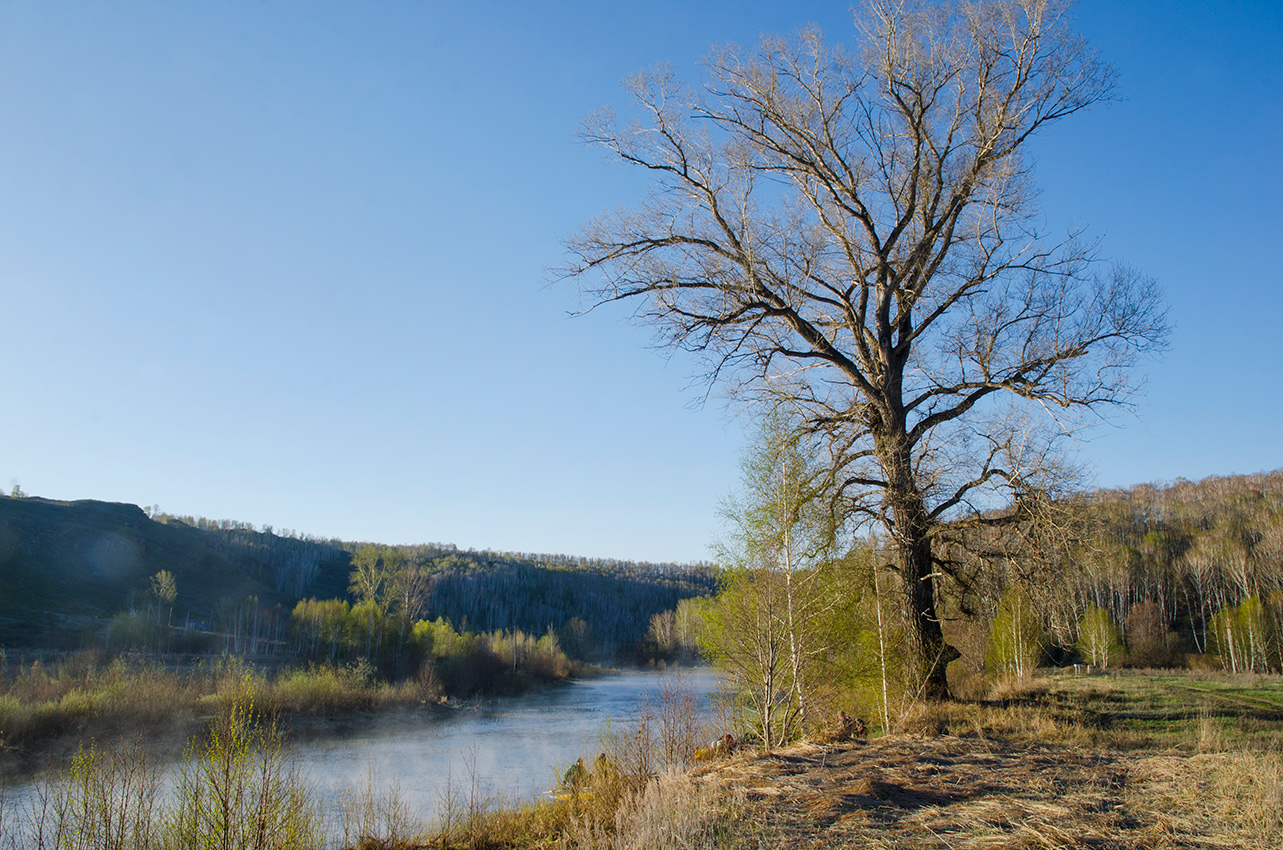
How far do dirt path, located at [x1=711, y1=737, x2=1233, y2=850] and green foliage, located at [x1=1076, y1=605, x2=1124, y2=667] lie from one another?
39.6m

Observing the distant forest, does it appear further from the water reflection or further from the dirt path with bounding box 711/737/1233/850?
the water reflection

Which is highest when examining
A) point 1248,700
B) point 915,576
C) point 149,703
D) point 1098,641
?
point 915,576

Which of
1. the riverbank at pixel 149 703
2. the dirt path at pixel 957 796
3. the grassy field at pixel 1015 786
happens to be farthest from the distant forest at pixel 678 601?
the riverbank at pixel 149 703

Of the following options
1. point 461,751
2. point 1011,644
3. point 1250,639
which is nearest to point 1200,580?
point 1250,639

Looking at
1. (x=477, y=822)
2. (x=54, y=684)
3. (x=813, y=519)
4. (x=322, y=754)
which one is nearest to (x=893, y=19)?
(x=813, y=519)

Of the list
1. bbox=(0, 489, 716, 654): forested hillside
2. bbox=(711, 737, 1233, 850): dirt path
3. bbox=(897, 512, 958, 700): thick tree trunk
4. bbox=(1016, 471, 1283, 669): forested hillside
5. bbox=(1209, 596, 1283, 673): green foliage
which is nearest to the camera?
bbox=(711, 737, 1233, 850): dirt path

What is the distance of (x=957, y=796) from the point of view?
5273 mm

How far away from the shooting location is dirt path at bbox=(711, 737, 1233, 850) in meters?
4.19

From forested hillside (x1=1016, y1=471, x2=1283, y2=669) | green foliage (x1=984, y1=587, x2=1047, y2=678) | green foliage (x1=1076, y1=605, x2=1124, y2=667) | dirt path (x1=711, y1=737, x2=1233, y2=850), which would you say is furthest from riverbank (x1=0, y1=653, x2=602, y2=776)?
forested hillside (x1=1016, y1=471, x2=1283, y2=669)

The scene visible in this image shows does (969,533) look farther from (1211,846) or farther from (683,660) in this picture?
(683,660)

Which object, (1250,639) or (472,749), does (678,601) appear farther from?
(472,749)

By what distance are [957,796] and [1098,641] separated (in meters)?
44.8

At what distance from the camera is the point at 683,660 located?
89938 mm

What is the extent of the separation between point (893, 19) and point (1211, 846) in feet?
32.4
